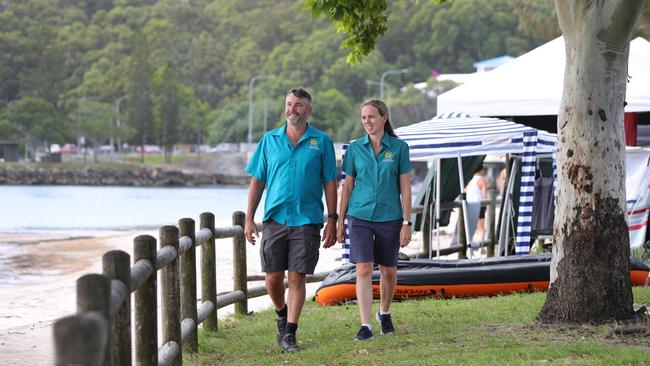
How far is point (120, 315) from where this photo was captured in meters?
5.43

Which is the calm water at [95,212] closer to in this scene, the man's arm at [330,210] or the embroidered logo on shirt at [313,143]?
the man's arm at [330,210]

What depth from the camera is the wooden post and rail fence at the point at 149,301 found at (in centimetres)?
347

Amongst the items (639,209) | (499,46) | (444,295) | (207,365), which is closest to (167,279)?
(207,365)

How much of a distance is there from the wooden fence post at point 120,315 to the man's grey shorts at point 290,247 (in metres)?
2.46

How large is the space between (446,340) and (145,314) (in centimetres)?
246

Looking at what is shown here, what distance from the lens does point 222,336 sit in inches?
381

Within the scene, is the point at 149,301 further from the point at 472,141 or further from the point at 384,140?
the point at 472,141

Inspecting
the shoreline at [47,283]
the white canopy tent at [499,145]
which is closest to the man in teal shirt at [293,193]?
the shoreline at [47,283]

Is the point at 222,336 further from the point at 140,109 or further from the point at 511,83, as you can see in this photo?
the point at 140,109

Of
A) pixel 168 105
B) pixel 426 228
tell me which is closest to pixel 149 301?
pixel 426 228

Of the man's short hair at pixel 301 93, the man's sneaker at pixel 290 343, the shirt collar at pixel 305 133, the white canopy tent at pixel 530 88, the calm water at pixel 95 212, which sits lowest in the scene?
the calm water at pixel 95 212

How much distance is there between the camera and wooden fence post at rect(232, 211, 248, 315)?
35.6 ft

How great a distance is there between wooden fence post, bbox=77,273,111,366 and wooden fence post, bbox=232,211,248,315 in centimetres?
620

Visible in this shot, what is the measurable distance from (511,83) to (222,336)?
7.36m
